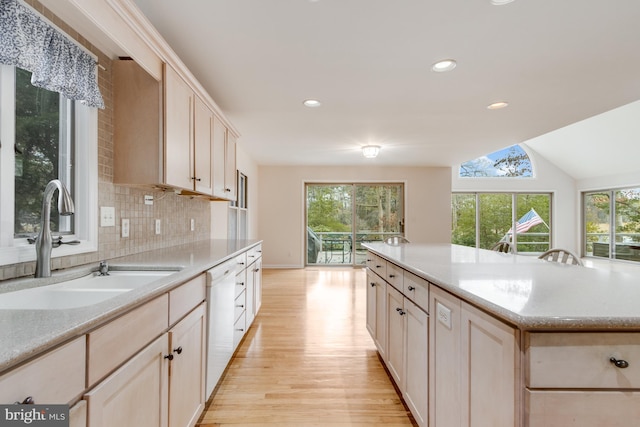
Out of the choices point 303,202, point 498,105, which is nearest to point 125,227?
point 498,105

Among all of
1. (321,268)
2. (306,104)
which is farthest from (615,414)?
(321,268)

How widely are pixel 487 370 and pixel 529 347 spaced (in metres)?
0.20

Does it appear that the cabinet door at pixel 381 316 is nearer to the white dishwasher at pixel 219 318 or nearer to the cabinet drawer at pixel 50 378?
the white dishwasher at pixel 219 318

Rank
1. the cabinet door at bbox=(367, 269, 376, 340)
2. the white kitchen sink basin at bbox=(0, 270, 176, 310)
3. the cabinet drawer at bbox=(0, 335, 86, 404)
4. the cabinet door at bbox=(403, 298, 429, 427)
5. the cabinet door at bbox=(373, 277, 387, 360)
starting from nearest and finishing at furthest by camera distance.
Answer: the cabinet drawer at bbox=(0, 335, 86, 404) < the white kitchen sink basin at bbox=(0, 270, 176, 310) < the cabinet door at bbox=(403, 298, 429, 427) < the cabinet door at bbox=(373, 277, 387, 360) < the cabinet door at bbox=(367, 269, 376, 340)

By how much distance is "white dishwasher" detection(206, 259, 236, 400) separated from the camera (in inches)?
64.2

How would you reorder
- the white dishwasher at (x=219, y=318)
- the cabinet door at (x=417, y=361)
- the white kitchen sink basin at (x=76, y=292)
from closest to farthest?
the white kitchen sink basin at (x=76, y=292) < the cabinet door at (x=417, y=361) < the white dishwasher at (x=219, y=318)

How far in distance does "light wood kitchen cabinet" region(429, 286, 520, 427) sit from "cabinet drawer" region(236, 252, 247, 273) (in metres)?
1.49

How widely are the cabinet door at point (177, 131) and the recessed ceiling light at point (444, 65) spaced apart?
6.10 ft

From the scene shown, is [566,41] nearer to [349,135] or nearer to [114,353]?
[349,135]

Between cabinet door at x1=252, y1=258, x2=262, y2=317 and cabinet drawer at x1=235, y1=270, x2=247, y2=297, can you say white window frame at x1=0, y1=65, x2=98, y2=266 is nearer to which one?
cabinet drawer at x1=235, y1=270, x2=247, y2=297

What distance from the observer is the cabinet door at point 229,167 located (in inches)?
117

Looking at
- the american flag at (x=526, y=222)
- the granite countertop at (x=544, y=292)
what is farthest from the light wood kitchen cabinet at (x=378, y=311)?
the american flag at (x=526, y=222)

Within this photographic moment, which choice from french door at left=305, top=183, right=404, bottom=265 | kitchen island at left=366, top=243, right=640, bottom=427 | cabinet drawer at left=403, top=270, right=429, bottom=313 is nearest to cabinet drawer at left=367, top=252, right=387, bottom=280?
cabinet drawer at left=403, top=270, right=429, bottom=313

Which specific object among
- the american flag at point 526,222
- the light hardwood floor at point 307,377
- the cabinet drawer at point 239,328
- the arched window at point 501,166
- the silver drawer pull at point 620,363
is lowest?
the light hardwood floor at point 307,377
